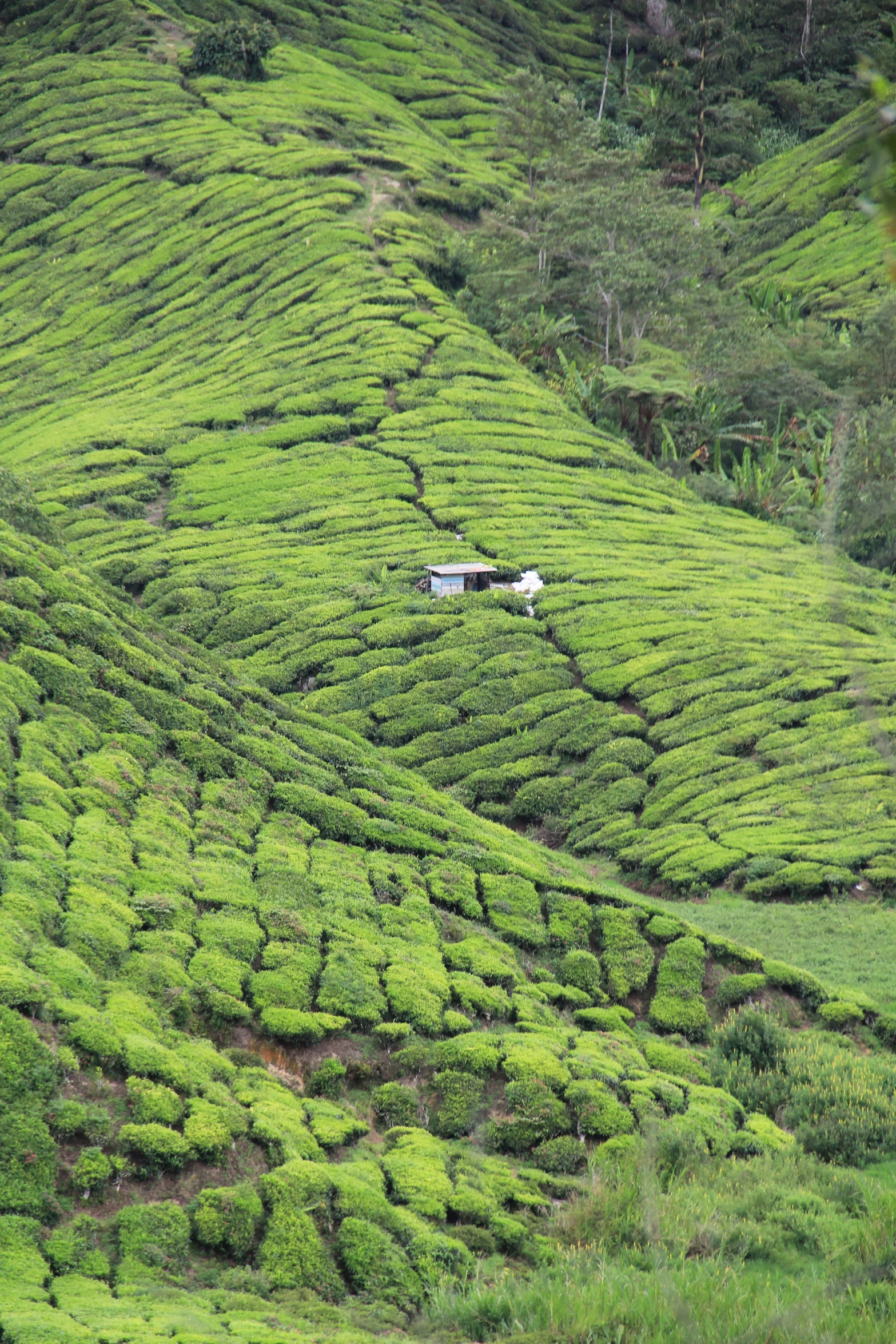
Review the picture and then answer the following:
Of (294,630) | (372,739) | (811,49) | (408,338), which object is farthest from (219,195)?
(811,49)

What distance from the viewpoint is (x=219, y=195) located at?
197ft

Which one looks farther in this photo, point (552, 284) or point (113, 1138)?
point (552, 284)

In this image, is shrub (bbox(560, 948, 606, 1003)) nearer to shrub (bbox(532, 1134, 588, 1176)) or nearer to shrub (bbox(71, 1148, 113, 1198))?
shrub (bbox(532, 1134, 588, 1176))

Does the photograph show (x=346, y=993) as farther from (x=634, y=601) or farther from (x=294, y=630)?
(x=634, y=601)

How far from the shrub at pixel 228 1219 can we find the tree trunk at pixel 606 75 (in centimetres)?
8656

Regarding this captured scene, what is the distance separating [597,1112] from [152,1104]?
5516 millimetres

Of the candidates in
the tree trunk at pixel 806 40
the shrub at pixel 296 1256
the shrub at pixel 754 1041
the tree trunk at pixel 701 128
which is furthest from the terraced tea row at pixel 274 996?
the tree trunk at pixel 806 40

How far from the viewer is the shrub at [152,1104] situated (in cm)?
1123

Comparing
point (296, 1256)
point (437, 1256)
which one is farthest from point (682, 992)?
point (296, 1256)

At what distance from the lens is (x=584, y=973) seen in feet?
59.0

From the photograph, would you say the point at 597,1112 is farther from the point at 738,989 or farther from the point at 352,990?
the point at 738,989

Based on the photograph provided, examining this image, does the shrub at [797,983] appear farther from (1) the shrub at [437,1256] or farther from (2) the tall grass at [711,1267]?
(1) the shrub at [437,1256]

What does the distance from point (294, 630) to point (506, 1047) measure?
20.0 metres

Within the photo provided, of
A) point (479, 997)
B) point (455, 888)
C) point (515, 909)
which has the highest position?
point (479, 997)
